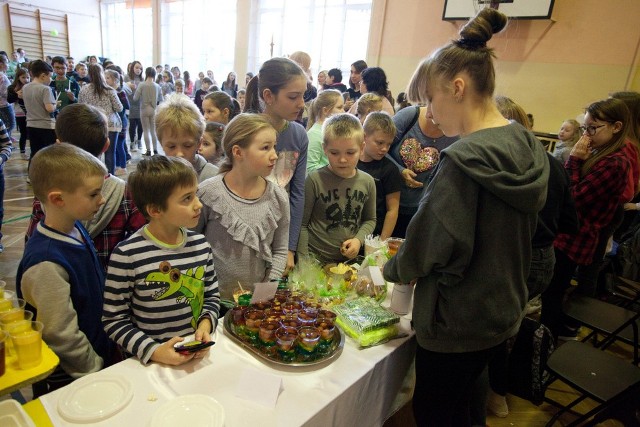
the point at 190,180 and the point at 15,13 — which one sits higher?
the point at 15,13

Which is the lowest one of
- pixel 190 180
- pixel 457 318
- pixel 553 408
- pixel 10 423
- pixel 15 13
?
pixel 553 408

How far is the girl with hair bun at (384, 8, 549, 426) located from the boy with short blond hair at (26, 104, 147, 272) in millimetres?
1115

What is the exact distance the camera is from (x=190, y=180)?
1.23 meters

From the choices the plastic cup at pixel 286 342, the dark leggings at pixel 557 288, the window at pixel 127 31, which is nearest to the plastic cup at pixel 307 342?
the plastic cup at pixel 286 342

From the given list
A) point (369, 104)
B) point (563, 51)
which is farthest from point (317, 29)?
point (369, 104)

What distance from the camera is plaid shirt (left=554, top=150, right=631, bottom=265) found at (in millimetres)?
2247

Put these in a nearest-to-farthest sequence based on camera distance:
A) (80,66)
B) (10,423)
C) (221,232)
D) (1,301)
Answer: (10,423)
(1,301)
(221,232)
(80,66)

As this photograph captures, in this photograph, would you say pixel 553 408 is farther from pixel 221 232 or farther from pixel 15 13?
pixel 15 13

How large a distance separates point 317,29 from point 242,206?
946 centimetres

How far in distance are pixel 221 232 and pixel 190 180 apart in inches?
14.3

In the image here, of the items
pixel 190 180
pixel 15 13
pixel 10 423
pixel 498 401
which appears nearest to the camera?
pixel 10 423

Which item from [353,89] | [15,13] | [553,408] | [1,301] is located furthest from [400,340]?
[15,13]

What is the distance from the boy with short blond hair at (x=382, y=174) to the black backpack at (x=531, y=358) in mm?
862

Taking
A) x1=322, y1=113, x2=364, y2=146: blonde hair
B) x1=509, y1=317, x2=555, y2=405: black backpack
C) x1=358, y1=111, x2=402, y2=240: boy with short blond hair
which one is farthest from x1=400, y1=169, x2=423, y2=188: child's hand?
x1=509, y1=317, x2=555, y2=405: black backpack
